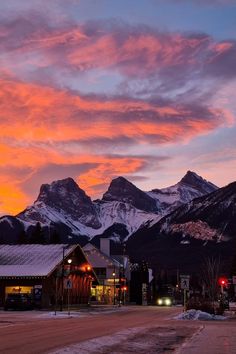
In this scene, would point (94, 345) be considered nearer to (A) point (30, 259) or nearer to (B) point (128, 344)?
(B) point (128, 344)

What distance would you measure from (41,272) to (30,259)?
18.7 feet

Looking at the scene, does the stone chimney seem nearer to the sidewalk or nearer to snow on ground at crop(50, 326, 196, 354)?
snow on ground at crop(50, 326, 196, 354)

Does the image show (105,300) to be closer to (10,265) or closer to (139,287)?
(139,287)

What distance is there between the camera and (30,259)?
74875 mm

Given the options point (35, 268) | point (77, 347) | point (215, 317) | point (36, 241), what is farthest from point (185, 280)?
point (36, 241)

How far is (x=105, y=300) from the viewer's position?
11306cm

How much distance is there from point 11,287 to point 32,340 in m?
48.5

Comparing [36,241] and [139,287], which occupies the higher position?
[36,241]

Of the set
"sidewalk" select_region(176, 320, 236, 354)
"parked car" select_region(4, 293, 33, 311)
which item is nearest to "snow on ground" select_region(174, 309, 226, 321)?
"parked car" select_region(4, 293, 33, 311)

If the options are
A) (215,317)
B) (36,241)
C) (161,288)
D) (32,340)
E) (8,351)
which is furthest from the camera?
(161,288)

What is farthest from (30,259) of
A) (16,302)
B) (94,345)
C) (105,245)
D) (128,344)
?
(105,245)

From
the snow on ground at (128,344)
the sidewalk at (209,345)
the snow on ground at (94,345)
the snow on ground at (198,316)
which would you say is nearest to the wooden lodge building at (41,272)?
the snow on ground at (198,316)

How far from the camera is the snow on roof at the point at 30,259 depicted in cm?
7081

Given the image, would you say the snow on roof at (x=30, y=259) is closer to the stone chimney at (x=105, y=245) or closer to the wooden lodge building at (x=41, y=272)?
the wooden lodge building at (x=41, y=272)
